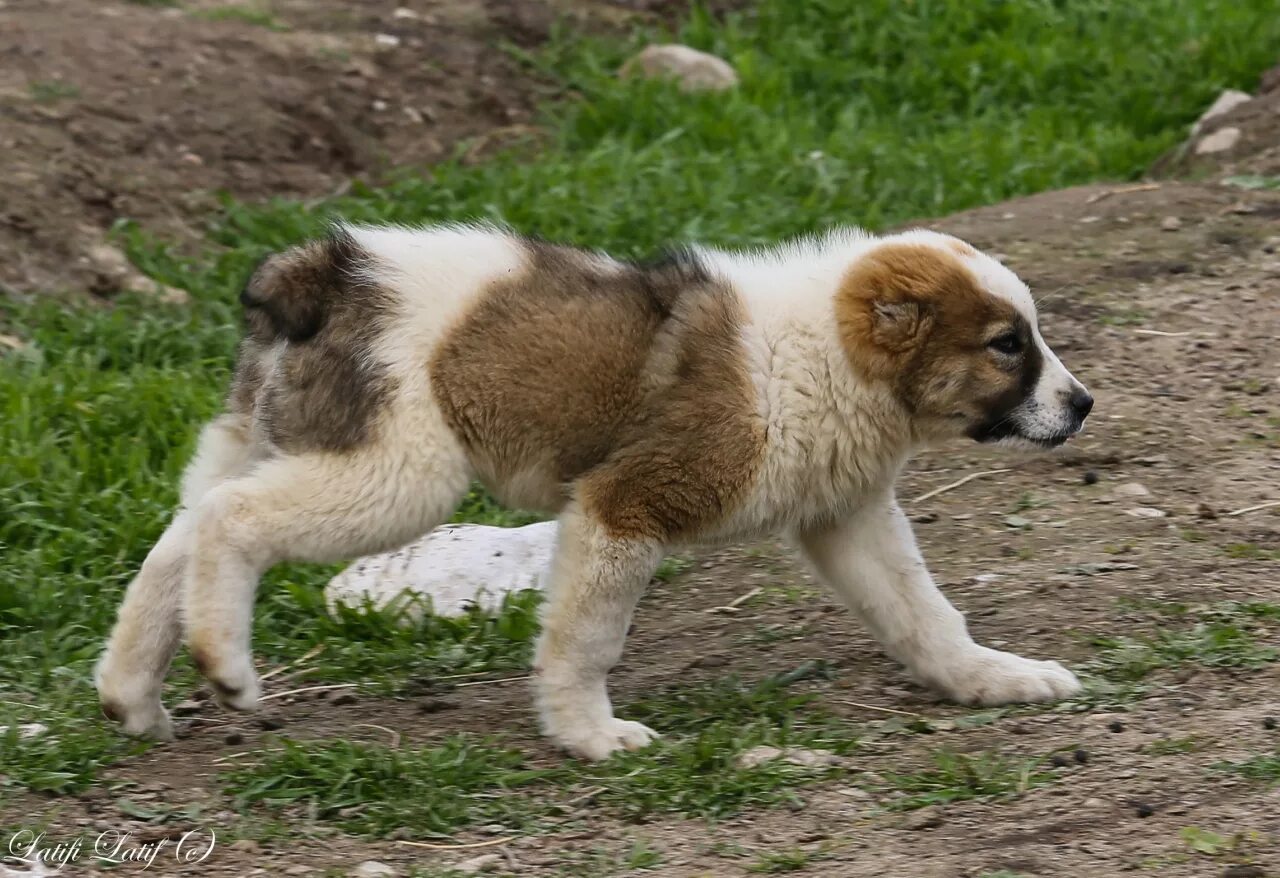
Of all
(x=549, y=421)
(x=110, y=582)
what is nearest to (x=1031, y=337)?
(x=549, y=421)

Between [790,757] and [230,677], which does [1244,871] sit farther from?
[230,677]

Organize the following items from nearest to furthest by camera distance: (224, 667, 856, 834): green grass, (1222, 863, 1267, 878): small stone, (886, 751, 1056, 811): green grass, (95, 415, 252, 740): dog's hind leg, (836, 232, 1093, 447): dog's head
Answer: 1. (1222, 863, 1267, 878): small stone
2. (886, 751, 1056, 811): green grass
3. (224, 667, 856, 834): green grass
4. (95, 415, 252, 740): dog's hind leg
5. (836, 232, 1093, 447): dog's head

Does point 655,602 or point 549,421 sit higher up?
point 549,421

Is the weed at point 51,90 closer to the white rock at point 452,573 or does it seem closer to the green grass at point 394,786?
the white rock at point 452,573

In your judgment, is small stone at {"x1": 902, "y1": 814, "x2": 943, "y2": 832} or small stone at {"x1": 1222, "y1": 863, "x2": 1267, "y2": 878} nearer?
small stone at {"x1": 1222, "y1": 863, "x2": 1267, "y2": 878}

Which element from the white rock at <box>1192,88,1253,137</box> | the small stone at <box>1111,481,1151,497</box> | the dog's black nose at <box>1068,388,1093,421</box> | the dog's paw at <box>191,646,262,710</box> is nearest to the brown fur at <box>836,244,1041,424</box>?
the dog's black nose at <box>1068,388,1093,421</box>

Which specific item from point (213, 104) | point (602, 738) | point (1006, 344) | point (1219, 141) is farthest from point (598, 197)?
point (602, 738)

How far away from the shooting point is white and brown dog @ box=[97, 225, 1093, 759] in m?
5.02

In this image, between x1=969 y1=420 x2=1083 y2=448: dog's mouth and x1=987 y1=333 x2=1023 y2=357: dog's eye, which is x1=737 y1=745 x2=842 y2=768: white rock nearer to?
x1=969 y1=420 x2=1083 y2=448: dog's mouth

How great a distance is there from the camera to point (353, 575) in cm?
650

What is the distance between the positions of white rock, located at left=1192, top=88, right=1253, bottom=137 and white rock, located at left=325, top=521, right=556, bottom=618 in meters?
5.46

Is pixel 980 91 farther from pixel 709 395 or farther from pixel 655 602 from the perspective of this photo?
pixel 709 395

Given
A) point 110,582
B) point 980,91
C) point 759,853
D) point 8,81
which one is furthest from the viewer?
point 980,91

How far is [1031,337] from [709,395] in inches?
37.9
